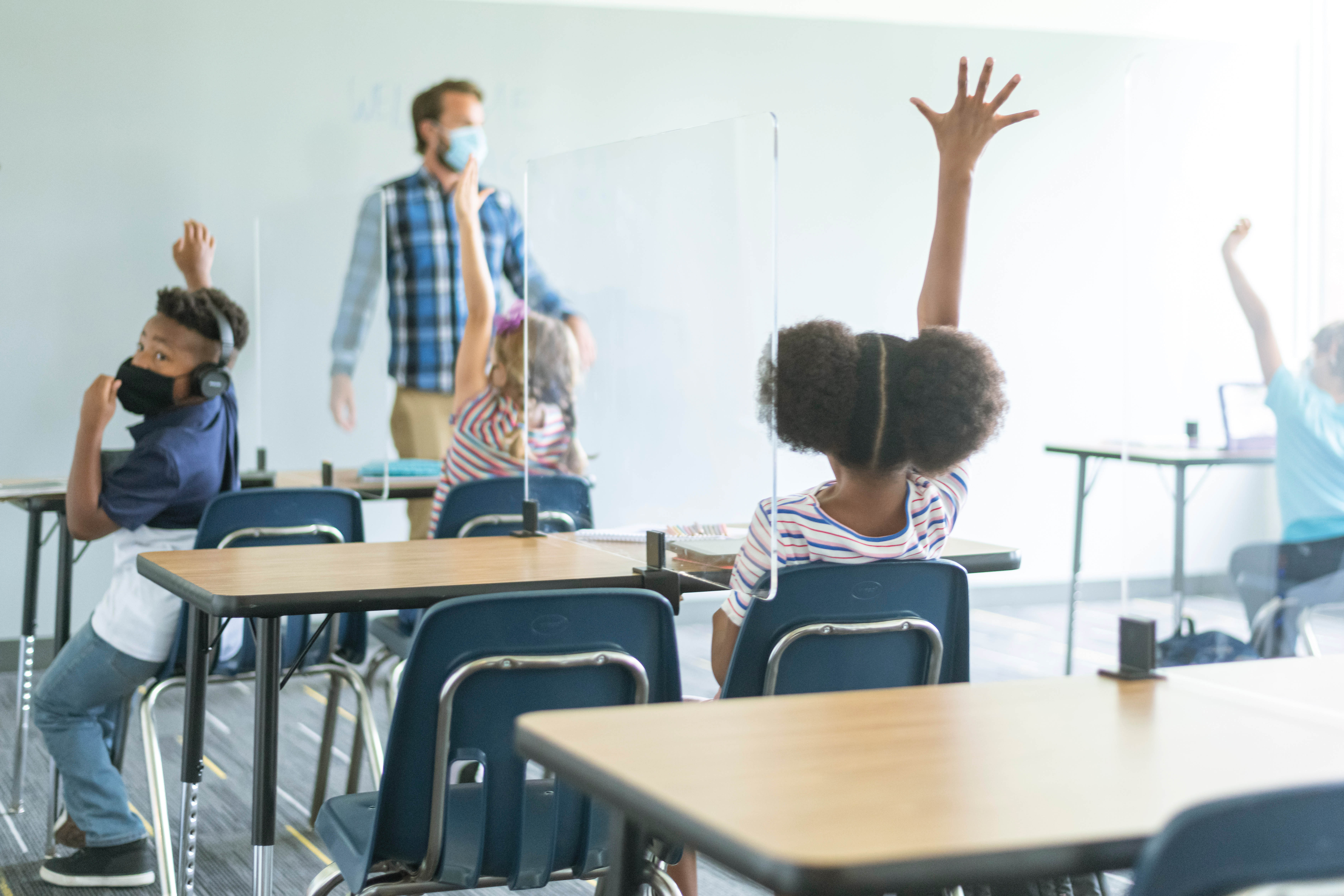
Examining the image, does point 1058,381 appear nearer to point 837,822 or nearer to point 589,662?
point 589,662

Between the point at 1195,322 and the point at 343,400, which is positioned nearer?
the point at 1195,322

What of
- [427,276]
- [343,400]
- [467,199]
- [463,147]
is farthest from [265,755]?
[463,147]

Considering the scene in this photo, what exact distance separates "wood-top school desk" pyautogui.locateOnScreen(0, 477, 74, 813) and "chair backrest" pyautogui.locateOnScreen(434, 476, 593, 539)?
801mm

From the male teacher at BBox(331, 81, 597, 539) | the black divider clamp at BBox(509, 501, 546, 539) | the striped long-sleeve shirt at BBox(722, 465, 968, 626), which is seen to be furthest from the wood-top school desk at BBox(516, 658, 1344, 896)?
the male teacher at BBox(331, 81, 597, 539)

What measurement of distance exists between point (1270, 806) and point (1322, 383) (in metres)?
0.76

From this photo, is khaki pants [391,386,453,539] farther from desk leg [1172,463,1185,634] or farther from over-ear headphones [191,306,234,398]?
desk leg [1172,463,1185,634]


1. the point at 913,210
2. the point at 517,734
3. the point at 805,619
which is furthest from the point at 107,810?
the point at 913,210

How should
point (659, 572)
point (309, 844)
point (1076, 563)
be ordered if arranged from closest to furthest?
point (659, 572)
point (309, 844)
point (1076, 563)

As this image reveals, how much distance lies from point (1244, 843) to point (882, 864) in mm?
192

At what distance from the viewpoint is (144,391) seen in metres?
2.59

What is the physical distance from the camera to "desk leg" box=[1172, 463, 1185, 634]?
144 cm

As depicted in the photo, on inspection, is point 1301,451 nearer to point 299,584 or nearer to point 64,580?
point 299,584

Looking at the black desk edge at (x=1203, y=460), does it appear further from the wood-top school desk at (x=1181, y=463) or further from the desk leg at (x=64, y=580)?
the desk leg at (x=64, y=580)

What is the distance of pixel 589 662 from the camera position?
148 centimetres
